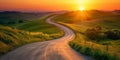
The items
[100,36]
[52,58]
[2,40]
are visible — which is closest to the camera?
[52,58]

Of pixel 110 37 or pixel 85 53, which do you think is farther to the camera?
pixel 110 37

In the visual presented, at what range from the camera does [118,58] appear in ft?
75.6

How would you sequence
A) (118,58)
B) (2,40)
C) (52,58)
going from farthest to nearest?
(2,40), (52,58), (118,58)

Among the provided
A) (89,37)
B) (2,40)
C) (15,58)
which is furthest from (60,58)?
(89,37)

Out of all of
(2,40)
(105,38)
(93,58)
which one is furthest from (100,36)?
(93,58)

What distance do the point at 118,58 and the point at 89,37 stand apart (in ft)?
161

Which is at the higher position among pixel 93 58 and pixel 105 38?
pixel 93 58

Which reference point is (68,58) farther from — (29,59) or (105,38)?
(105,38)

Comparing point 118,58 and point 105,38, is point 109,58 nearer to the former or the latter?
point 118,58

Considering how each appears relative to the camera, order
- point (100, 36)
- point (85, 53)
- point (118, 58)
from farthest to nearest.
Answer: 1. point (100, 36)
2. point (85, 53)
3. point (118, 58)

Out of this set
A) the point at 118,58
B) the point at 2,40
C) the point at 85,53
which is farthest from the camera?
the point at 2,40

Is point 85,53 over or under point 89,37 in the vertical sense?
over

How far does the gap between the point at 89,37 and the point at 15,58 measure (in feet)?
162

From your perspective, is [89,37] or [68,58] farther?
[89,37]
